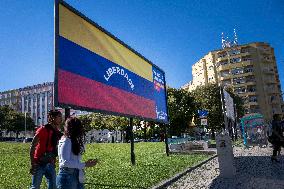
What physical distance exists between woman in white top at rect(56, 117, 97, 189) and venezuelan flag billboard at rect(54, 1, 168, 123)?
3.18 meters

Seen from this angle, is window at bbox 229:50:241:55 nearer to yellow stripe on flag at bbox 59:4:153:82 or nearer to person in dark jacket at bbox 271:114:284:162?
yellow stripe on flag at bbox 59:4:153:82

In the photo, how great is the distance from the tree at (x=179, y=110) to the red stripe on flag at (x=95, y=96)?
3844cm

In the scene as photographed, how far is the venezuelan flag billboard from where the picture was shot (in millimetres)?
7953

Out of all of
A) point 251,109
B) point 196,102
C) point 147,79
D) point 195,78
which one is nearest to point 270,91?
point 251,109

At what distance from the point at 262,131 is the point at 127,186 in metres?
17.4

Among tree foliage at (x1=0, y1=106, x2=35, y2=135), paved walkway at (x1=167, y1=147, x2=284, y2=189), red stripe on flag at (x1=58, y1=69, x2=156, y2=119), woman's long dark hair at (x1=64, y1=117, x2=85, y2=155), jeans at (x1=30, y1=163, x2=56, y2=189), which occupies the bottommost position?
paved walkway at (x1=167, y1=147, x2=284, y2=189)

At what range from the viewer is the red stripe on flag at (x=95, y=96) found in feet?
25.7

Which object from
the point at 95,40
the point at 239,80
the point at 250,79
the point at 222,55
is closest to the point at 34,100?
the point at 222,55

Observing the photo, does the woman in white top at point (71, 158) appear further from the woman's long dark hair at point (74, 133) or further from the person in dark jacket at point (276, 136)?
the person in dark jacket at point (276, 136)

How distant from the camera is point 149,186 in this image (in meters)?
8.03

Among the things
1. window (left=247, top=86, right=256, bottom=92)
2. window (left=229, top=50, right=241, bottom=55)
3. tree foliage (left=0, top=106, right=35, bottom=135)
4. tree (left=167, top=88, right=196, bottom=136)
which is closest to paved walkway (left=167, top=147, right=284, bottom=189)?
tree (left=167, top=88, right=196, bottom=136)

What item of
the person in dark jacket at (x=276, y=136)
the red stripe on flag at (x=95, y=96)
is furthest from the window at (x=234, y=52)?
the red stripe on flag at (x=95, y=96)

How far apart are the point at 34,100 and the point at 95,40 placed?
13349 cm

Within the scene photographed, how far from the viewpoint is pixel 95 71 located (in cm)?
963
